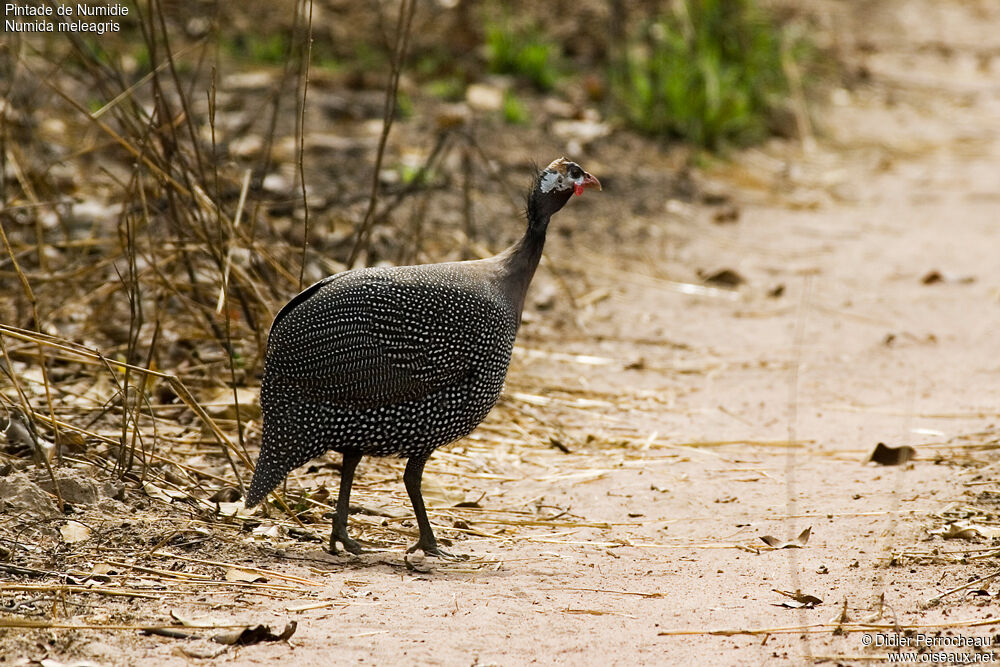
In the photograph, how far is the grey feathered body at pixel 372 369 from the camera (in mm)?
3447

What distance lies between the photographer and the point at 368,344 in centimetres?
345

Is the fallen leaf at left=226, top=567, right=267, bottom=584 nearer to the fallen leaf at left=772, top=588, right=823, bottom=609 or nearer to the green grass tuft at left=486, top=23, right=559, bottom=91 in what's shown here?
the fallen leaf at left=772, top=588, right=823, bottom=609

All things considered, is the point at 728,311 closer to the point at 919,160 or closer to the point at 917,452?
the point at 917,452

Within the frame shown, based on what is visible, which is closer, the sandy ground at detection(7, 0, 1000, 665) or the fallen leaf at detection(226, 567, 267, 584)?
the sandy ground at detection(7, 0, 1000, 665)

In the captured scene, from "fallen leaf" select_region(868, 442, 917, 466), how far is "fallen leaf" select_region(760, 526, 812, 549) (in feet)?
2.53

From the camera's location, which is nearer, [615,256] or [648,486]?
[648,486]

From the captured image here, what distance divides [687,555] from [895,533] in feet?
1.98

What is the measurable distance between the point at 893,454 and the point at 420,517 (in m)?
1.73

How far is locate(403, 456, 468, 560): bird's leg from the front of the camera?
355cm

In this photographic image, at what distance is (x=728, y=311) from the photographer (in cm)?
625

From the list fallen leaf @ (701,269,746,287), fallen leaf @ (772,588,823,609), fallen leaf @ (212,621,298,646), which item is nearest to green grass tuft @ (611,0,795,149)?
fallen leaf @ (701,269,746,287)

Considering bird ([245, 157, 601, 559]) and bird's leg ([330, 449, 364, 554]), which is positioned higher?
bird ([245, 157, 601, 559])

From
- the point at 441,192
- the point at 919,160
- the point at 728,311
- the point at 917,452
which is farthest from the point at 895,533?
the point at 919,160

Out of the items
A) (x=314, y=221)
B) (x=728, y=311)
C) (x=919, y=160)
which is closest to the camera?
(x=314, y=221)
